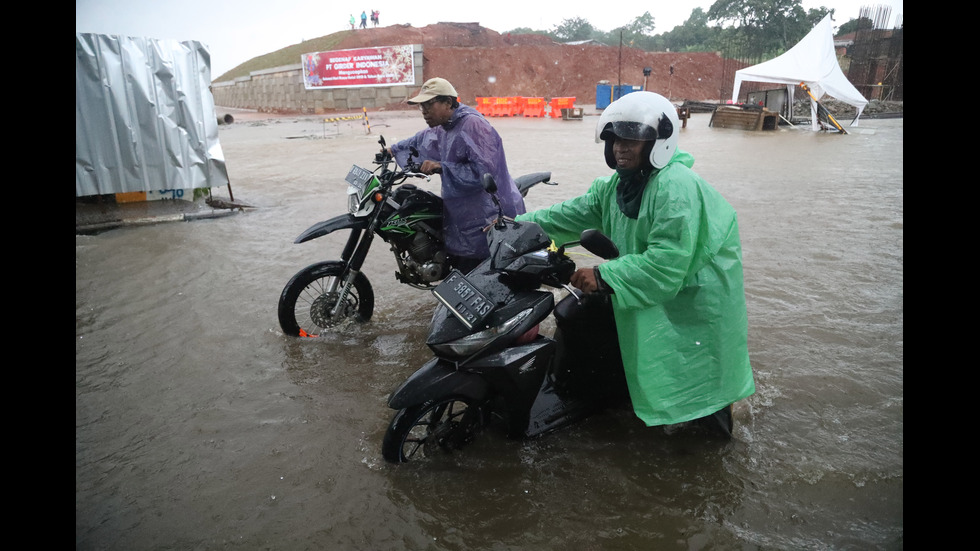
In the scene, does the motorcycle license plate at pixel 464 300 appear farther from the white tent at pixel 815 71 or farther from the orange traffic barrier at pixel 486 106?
the orange traffic barrier at pixel 486 106

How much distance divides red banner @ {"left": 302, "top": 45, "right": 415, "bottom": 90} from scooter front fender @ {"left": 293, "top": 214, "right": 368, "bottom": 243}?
3126 centimetres

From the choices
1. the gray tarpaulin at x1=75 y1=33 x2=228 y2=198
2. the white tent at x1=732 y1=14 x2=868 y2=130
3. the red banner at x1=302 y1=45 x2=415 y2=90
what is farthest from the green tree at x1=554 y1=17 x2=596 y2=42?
the gray tarpaulin at x1=75 y1=33 x2=228 y2=198

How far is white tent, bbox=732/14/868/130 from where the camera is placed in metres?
18.3

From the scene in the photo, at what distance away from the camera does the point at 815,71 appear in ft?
61.1

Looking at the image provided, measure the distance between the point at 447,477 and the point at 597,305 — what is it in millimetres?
1042

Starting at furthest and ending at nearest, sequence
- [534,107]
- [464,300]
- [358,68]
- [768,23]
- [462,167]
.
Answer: [768,23]
[358,68]
[534,107]
[462,167]
[464,300]

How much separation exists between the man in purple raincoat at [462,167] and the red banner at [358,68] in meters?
30.9

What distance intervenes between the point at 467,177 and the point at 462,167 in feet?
0.28

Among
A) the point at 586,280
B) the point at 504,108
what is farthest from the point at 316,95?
the point at 586,280

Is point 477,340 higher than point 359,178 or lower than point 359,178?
lower

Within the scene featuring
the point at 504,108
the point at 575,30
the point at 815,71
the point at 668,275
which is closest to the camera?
the point at 668,275

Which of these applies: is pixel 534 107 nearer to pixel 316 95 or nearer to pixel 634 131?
pixel 316 95

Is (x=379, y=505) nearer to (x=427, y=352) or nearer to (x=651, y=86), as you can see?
(x=427, y=352)

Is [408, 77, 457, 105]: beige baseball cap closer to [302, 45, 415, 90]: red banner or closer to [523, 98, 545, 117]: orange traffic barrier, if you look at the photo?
[523, 98, 545, 117]: orange traffic barrier
